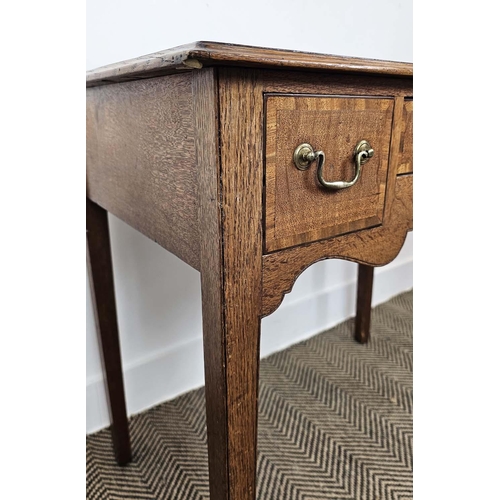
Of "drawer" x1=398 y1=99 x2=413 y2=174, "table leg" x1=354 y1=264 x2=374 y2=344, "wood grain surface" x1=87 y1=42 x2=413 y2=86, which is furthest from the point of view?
"table leg" x1=354 y1=264 x2=374 y2=344

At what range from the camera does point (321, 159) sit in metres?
0.47

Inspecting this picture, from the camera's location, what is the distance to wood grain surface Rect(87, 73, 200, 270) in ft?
1.55

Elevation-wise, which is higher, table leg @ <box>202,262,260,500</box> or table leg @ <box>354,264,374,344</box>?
table leg @ <box>202,262,260,500</box>

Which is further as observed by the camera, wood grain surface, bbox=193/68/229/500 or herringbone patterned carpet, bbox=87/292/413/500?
herringbone patterned carpet, bbox=87/292/413/500

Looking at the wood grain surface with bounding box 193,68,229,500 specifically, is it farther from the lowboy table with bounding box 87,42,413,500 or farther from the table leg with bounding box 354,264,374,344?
the table leg with bounding box 354,264,374,344

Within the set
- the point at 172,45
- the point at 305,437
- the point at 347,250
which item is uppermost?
the point at 172,45

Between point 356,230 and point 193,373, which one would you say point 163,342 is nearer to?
point 193,373

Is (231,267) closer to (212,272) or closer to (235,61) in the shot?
(212,272)

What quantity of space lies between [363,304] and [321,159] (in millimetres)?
966

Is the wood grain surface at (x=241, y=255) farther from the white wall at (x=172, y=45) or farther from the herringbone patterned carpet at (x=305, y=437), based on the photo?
the white wall at (x=172, y=45)

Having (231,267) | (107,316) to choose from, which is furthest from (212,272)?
(107,316)

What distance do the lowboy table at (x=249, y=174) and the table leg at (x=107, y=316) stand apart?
9.9 inches

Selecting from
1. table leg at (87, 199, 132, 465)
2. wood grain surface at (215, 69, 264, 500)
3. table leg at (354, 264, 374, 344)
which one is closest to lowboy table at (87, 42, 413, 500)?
wood grain surface at (215, 69, 264, 500)

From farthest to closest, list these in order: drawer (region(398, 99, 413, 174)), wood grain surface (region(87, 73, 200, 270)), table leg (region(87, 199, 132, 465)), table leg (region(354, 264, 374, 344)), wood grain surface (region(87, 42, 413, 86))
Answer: table leg (region(354, 264, 374, 344))
table leg (region(87, 199, 132, 465))
drawer (region(398, 99, 413, 174))
wood grain surface (region(87, 73, 200, 270))
wood grain surface (region(87, 42, 413, 86))
